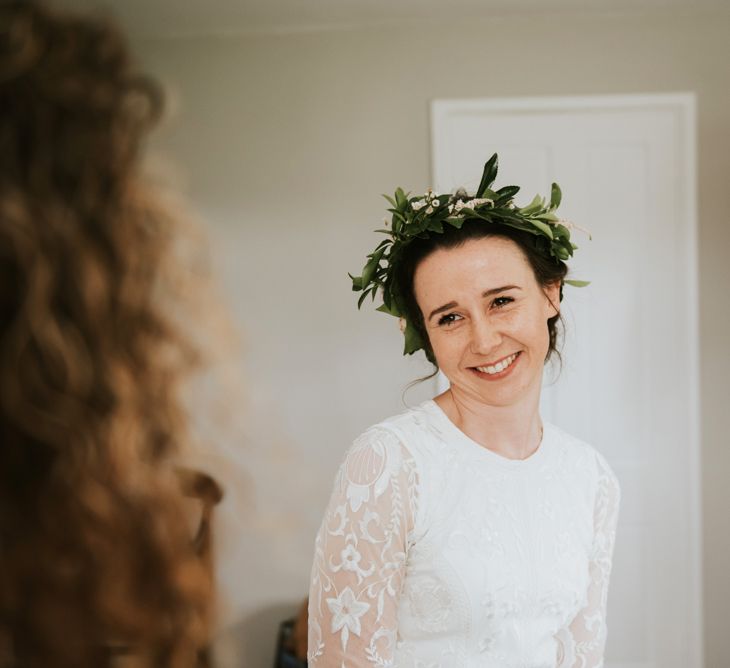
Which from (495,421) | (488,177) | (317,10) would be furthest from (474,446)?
(317,10)

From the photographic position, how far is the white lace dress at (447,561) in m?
Result: 1.29

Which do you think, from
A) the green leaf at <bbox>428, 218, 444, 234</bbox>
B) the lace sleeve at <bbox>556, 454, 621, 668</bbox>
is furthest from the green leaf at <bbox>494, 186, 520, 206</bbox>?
the lace sleeve at <bbox>556, 454, 621, 668</bbox>

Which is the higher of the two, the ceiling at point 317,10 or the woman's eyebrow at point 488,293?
the ceiling at point 317,10

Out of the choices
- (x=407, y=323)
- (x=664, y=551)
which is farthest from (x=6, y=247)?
(x=664, y=551)

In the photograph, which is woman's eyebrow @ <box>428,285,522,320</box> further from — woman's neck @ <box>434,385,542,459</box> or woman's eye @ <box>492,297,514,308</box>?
woman's neck @ <box>434,385,542,459</box>

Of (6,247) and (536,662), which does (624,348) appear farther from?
(6,247)

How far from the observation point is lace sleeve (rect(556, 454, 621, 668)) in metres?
1.51

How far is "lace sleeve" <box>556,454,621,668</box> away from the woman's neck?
0.66 ft

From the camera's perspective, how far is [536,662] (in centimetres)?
140

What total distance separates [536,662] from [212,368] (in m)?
1.08

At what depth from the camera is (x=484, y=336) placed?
1.46 meters

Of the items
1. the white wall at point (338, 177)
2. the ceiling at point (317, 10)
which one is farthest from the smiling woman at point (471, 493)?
the ceiling at point (317, 10)

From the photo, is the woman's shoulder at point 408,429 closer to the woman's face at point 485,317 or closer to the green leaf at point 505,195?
the woman's face at point 485,317

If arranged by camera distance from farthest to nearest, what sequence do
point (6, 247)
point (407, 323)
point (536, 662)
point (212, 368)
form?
point (407, 323)
point (536, 662)
point (212, 368)
point (6, 247)
